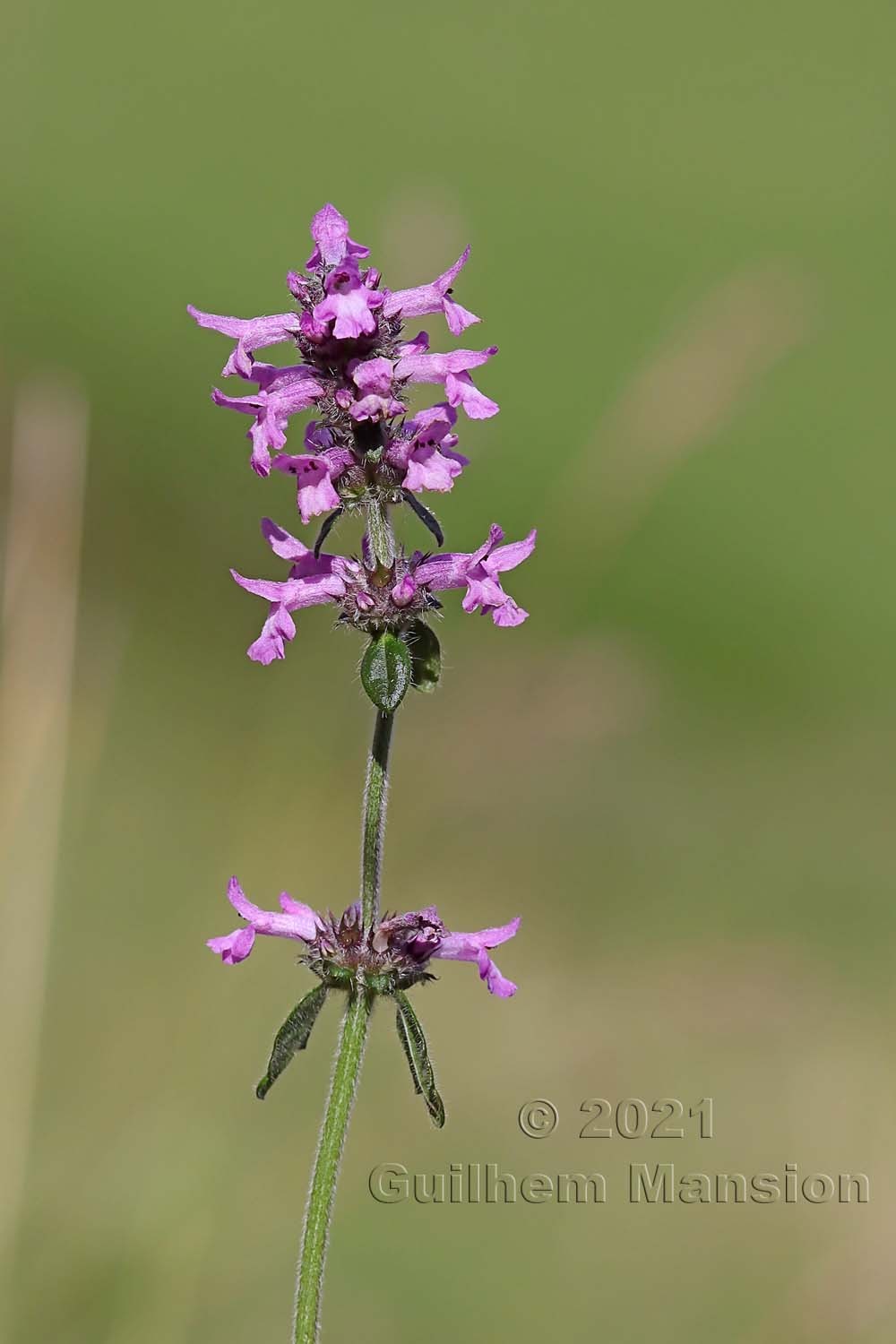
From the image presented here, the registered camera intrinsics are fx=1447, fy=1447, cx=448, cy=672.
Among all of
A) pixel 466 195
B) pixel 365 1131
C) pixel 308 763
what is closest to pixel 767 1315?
pixel 365 1131

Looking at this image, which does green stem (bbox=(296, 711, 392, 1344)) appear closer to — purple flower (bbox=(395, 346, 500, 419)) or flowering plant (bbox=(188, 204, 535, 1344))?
flowering plant (bbox=(188, 204, 535, 1344))

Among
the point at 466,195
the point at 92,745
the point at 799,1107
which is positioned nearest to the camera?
the point at 799,1107

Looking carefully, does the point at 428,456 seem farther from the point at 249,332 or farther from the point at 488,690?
the point at 488,690

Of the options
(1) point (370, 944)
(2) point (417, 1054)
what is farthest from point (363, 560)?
(2) point (417, 1054)

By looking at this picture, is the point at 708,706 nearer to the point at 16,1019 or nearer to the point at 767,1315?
the point at 767,1315

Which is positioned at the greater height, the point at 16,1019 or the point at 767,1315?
the point at 16,1019

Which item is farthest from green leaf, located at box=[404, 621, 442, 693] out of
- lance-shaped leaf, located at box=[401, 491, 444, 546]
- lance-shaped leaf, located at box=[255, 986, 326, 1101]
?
lance-shaped leaf, located at box=[255, 986, 326, 1101]
